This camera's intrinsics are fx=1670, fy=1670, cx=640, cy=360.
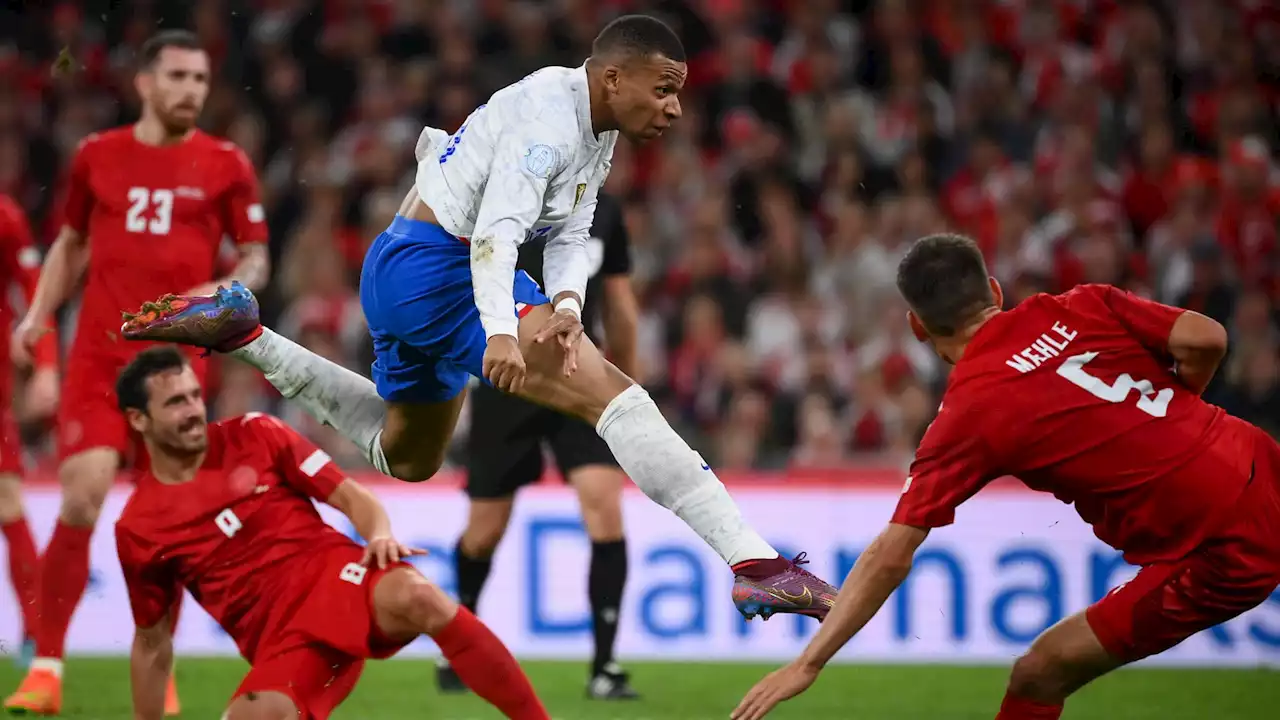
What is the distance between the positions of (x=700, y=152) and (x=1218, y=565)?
7.91 metres

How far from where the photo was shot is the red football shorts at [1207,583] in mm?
4703

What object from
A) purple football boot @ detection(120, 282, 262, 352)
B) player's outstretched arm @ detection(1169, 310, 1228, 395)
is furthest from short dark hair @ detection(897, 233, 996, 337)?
purple football boot @ detection(120, 282, 262, 352)

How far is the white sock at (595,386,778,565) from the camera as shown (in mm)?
4781

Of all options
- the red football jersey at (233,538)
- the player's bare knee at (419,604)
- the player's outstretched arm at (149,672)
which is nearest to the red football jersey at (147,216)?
the red football jersey at (233,538)

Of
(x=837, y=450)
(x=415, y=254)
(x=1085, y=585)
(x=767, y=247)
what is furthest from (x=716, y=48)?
(x=415, y=254)

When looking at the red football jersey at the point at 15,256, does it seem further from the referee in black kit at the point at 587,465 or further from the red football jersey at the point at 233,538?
the red football jersey at the point at 233,538

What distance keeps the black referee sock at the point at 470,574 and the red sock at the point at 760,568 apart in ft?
10.1

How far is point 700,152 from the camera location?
1225 cm

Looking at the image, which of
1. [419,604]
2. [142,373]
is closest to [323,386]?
[142,373]

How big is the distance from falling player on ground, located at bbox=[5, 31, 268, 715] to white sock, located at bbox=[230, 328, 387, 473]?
107 cm

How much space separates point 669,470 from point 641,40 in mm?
1240

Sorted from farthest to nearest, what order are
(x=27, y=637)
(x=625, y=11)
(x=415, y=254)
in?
(x=625, y=11) < (x=27, y=637) < (x=415, y=254)

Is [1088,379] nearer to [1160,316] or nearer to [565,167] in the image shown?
[1160,316]

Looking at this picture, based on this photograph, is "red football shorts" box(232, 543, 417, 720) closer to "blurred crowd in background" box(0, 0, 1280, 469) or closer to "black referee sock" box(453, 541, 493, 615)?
"black referee sock" box(453, 541, 493, 615)
